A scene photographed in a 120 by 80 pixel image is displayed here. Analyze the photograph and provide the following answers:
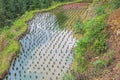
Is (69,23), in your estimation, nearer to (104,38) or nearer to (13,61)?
(13,61)

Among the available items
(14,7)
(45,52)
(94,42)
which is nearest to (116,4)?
(94,42)

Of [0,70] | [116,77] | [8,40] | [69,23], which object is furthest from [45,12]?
[116,77]

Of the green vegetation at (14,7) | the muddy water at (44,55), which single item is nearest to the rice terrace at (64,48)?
the muddy water at (44,55)

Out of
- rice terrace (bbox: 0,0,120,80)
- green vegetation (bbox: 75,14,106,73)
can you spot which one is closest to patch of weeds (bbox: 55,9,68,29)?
rice terrace (bbox: 0,0,120,80)

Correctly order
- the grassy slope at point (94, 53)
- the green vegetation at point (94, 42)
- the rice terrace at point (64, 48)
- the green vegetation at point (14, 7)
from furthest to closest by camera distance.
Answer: the green vegetation at point (14, 7), the green vegetation at point (94, 42), the rice terrace at point (64, 48), the grassy slope at point (94, 53)

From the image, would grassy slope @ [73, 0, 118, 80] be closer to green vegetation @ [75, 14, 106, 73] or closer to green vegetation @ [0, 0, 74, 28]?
green vegetation @ [75, 14, 106, 73]

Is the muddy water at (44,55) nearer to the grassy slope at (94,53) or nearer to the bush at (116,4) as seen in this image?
the grassy slope at (94,53)

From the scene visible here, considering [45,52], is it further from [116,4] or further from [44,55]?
[116,4]
